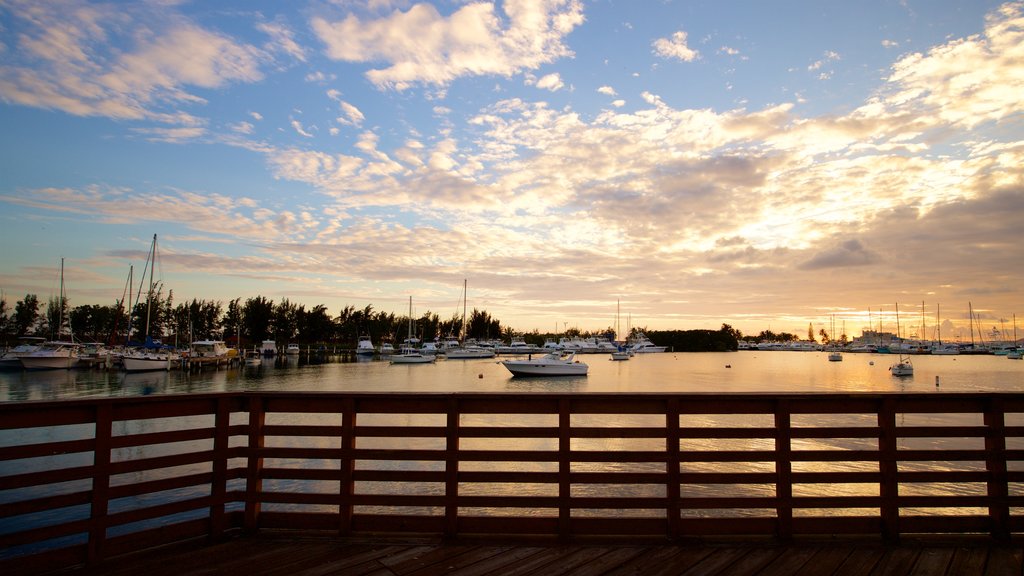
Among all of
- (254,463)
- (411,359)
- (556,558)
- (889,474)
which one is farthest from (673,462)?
(411,359)

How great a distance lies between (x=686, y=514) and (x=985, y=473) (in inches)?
267

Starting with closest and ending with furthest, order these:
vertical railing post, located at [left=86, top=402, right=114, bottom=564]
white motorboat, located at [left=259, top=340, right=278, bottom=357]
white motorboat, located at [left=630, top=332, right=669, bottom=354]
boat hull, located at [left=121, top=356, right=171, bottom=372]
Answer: vertical railing post, located at [left=86, top=402, right=114, bottom=564], boat hull, located at [left=121, top=356, right=171, bottom=372], white motorboat, located at [left=259, top=340, right=278, bottom=357], white motorboat, located at [left=630, top=332, right=669, bottom=354]

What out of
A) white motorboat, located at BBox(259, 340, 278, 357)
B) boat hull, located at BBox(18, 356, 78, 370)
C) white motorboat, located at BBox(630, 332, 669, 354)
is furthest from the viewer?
white motorboat, located at BBox(630, 332, 669, 354)

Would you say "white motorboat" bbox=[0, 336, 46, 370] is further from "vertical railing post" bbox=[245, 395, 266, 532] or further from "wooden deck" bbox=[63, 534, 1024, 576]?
"wooden deck" bbox=[63, 534, 1024, 576]

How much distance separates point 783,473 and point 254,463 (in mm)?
4427

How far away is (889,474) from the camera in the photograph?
4.65 m

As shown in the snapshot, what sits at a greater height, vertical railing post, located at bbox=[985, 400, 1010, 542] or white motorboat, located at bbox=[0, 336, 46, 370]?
vertical railing post, located at bbox=[985, 400, 1010, 542]

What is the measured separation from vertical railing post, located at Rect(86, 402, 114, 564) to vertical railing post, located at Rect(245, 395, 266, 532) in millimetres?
979

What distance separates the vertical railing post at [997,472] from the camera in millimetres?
4660

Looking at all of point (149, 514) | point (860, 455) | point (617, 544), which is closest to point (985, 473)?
point (860, 455)

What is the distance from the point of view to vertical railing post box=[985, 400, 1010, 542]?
15.3 ft

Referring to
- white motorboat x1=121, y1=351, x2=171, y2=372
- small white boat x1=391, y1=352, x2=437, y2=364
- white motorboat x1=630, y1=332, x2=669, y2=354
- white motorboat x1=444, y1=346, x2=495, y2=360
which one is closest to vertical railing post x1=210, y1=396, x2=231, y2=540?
white motorboat x1=121, y1=351, x2=171, y2=372

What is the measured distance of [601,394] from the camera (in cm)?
452

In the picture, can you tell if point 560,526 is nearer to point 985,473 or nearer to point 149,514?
point 149,514
